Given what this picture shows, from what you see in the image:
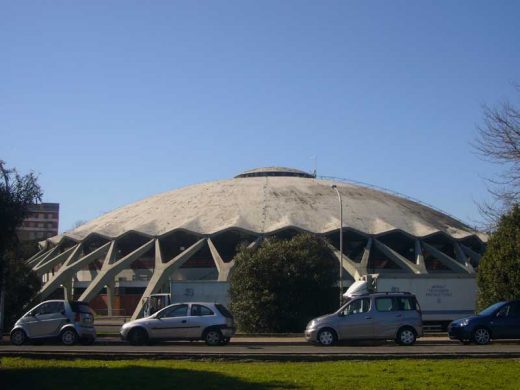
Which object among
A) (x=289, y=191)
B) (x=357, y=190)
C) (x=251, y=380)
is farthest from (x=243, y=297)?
(x=357, y=190)

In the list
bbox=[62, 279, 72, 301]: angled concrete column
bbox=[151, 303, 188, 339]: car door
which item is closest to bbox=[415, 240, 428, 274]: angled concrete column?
bbox=[62, 279, 72, 301]: angled concrete column

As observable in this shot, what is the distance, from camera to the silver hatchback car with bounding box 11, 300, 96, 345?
21906 millimetres

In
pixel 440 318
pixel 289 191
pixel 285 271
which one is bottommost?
pixel 440 318

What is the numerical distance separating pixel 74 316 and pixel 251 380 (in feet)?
38.7

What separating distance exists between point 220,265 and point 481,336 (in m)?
28.1

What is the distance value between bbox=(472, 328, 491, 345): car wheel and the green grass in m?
6.73

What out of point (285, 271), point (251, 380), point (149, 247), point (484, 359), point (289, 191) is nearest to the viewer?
point (251, 380)

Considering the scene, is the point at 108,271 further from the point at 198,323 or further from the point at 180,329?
the point at 198,323

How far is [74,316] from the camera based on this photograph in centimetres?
2211

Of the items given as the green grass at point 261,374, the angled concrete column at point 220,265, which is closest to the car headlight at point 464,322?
the green grass at point 261,374

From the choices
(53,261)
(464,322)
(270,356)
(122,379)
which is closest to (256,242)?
(53,261)

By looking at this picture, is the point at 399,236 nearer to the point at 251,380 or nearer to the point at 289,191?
the point at 289,191

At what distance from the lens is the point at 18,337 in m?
21.9

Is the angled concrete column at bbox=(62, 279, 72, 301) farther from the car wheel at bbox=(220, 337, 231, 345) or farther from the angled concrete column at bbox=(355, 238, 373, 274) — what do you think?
the car wheel at bbox=(220, 337, 231, 345)
